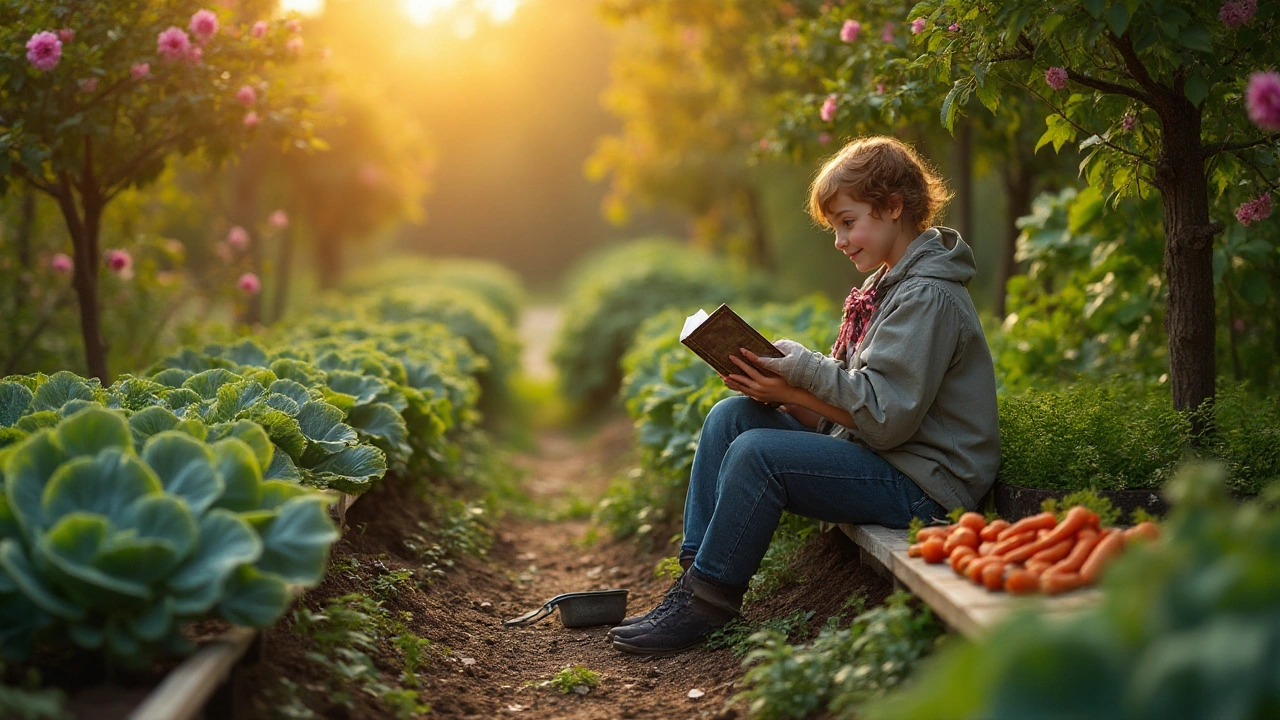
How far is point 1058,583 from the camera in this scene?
2.46 meters

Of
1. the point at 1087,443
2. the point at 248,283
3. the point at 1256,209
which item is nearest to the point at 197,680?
the point at 1087,443

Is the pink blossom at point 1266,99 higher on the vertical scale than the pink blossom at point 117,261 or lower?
lower

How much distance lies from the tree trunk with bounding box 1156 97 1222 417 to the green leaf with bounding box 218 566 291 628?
10.8 ft

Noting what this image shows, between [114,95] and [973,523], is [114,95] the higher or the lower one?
the higher one

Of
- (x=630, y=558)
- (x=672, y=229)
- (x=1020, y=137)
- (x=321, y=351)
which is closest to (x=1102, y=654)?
(x=630, y=558)

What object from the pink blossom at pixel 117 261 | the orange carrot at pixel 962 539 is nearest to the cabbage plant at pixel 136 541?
the orange carrot at pixel 962 539

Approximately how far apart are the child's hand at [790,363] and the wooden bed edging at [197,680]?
5.85ft

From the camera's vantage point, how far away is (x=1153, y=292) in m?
5.36

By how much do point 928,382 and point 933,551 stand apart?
2.06ft

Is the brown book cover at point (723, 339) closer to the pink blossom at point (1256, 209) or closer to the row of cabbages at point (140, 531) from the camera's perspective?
the row of cabbages at point (140, 531)

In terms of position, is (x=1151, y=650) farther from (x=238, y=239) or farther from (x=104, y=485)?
(x=238, y=239)

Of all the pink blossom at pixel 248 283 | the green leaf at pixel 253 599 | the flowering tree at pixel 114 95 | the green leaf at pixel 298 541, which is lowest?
the green leaf at pixel 253 599

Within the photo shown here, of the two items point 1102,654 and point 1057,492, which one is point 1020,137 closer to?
point 1057,492

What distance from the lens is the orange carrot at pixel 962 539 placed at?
2.86m
